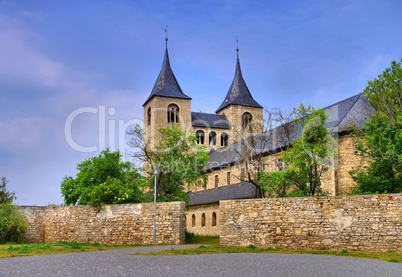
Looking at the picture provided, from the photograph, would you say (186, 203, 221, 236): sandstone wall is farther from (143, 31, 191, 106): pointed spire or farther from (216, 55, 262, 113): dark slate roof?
(216, 55, 262, 113): dark slate roof

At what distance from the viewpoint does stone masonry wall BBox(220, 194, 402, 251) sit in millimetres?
18844

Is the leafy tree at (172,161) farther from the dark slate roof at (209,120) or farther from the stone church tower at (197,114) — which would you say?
the dark slate roof at (209,120)

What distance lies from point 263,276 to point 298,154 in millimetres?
18300

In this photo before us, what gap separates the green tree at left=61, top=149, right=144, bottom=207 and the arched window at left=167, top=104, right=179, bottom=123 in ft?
86.5

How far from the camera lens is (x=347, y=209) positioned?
63.7ft

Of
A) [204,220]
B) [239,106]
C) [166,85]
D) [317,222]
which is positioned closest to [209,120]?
[239,106]

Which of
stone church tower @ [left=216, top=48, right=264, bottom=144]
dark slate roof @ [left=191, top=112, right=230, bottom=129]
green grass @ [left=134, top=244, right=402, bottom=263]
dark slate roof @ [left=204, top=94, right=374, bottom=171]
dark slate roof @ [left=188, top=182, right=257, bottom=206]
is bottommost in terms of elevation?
green grass @ [left=134, top=244, right=402, bottom=263]

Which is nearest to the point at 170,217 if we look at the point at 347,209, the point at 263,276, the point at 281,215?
the point at 281,215

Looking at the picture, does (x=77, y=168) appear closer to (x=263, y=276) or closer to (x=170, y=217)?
(x=170, y=217)

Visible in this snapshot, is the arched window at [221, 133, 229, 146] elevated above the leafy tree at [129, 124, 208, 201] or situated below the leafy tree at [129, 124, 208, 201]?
above

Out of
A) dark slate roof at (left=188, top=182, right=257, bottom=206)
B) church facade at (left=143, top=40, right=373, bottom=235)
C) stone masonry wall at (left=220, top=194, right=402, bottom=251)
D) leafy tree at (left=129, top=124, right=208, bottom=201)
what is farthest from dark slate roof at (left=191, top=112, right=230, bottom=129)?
stone masonry wall at (left=220, top=194, right=402, bottom=251)

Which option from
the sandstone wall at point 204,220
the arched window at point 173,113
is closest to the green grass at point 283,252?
the sandstone wall at point 204,220

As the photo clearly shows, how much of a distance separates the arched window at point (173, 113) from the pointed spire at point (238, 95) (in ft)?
29.6

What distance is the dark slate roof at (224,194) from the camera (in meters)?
40.0
